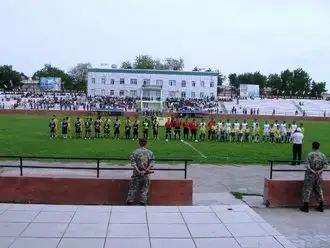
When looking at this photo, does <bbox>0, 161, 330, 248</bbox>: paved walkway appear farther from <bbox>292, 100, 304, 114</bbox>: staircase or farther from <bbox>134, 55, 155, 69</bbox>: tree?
<bbox>134, 55, 155, 69</bbox>: tree

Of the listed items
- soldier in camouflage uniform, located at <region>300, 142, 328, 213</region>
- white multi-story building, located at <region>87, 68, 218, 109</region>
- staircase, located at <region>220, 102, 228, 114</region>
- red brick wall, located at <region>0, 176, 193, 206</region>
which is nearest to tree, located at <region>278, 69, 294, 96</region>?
white multi-story building, located at <region>87, 68, 218, 109</region>

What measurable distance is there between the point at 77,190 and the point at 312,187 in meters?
5.10

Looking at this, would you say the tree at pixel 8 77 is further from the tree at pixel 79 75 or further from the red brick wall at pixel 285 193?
the red brick wall at pixel 285 193

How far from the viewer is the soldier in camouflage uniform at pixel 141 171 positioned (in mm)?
9336

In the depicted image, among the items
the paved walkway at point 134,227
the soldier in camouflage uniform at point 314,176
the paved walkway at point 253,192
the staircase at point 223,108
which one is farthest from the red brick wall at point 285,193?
the staircase at point 223,108

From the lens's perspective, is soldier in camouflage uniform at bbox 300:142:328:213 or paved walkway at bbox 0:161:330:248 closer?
paved walkway at bbox 0:161:330:248

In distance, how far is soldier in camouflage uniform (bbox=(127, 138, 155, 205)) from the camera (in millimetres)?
9336

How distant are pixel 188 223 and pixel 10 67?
13174 centimetres

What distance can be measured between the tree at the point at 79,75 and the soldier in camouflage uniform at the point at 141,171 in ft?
420

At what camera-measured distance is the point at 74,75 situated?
140 m

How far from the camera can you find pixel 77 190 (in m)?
10.1

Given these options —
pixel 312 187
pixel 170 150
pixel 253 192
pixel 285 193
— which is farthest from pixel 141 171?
pixel 170 150

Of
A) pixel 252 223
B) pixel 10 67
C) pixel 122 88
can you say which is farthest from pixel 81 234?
pixel 10 67

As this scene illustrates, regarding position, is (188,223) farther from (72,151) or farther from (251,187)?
(72,151)
